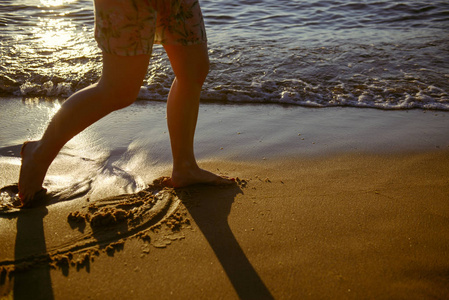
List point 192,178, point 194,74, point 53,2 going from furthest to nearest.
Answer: point 53,2
point 192,178
point 194,74

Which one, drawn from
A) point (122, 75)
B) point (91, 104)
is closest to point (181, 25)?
point (122, 75)

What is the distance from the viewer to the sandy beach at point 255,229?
1.40 metres

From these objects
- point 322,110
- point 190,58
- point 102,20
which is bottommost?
point 322,110

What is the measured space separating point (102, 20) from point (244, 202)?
3.44ft

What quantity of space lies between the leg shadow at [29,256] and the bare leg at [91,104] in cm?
14

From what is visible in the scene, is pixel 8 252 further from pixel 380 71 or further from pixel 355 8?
pixel 355 8

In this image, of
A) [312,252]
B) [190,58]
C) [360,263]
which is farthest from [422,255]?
[190,58]

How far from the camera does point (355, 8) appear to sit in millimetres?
7922

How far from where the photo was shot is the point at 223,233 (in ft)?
5.65

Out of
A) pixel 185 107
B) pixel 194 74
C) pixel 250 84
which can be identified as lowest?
pixel 250 84

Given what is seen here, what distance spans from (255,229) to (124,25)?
101 centimetres

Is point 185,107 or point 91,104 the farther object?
point 185,107

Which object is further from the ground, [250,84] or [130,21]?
[130,21]

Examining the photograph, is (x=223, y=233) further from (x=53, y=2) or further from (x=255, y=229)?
(x=53, y=2)
